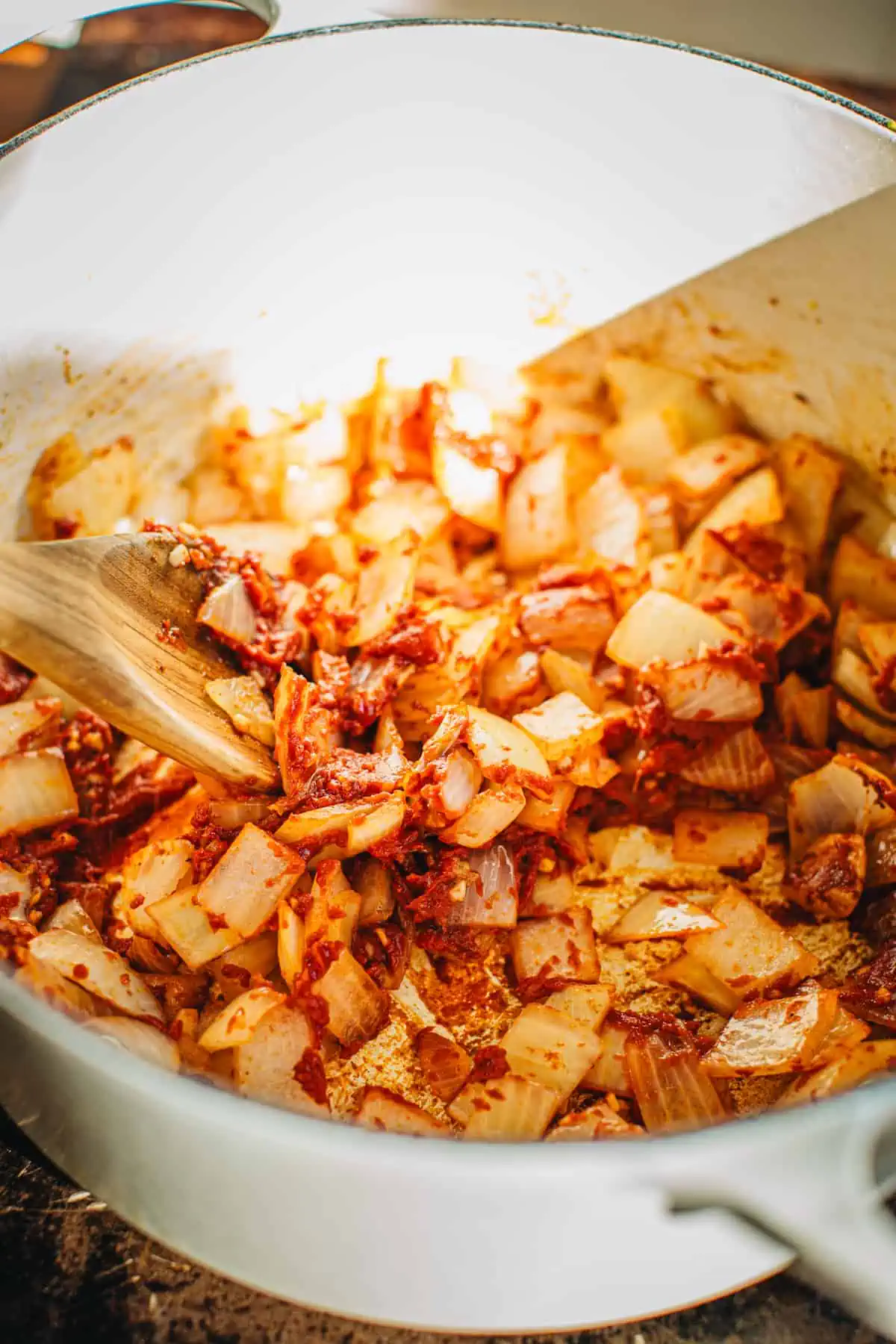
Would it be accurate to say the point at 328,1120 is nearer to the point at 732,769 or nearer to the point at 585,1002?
the point at 585,1002

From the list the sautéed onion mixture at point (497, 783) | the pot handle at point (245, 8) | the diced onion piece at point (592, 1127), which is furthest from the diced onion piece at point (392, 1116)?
the pot handle at point (245, 8)

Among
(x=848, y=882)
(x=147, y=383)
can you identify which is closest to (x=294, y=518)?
(x=147, y=383)

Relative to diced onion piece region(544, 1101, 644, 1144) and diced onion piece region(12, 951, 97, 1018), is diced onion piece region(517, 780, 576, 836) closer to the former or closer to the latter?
diced onion piece region(544, 1101, 644, 1144)

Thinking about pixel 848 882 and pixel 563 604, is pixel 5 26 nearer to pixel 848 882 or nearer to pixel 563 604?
pixel 563 604

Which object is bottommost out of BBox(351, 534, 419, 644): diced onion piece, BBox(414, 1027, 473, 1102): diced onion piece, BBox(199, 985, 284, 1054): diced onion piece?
BBox(414, 1027, 473, 1102): diced onion piece

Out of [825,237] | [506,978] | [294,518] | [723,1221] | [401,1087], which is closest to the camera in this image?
[723,1221]

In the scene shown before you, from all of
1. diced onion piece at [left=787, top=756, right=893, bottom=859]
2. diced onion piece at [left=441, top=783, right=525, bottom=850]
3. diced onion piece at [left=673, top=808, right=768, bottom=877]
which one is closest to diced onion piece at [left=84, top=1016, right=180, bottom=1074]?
diced onion piece at [left=441, top=783, right=525, bottom=850]

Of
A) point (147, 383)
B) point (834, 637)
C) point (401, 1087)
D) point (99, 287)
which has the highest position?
point (99, 287)
